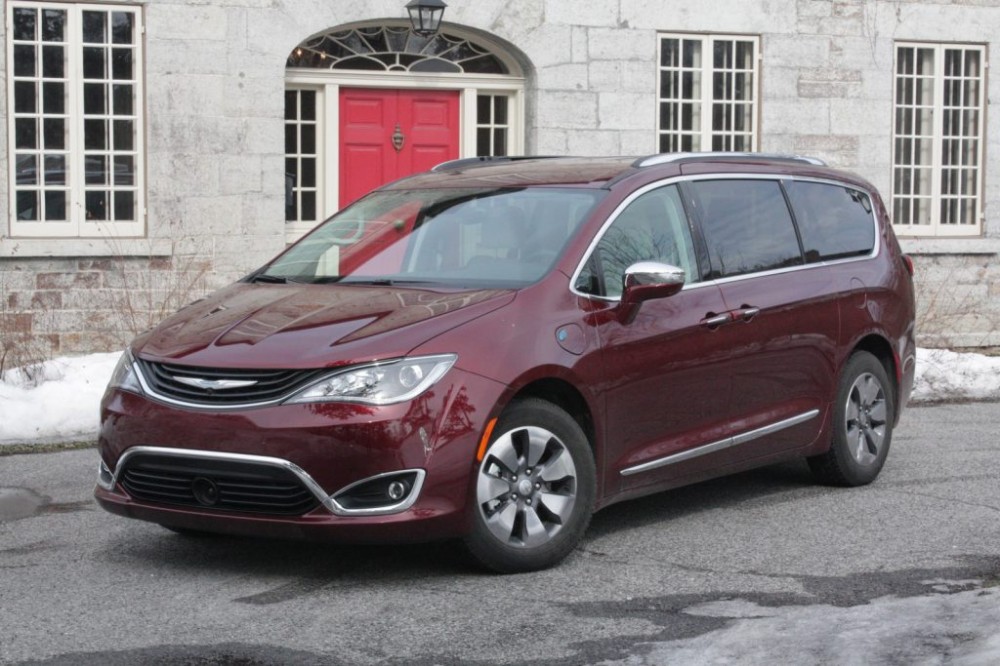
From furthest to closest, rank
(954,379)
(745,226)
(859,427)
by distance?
(954,379)
(859,427)
(745,226)

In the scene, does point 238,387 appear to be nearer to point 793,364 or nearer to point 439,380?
point 439,380

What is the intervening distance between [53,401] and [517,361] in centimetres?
522

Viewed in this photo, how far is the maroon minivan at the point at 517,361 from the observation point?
19.6 ft

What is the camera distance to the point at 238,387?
6070 mm

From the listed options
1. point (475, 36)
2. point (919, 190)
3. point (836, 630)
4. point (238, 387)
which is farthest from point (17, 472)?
point (919, 190)

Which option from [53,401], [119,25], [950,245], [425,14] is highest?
[425,14]

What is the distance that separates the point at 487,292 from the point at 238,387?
1.12 metres

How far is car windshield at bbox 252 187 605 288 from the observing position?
22.6ft

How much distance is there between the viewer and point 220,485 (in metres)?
6.09

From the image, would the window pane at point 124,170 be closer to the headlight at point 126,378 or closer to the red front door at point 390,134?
the red front door at point 390,134

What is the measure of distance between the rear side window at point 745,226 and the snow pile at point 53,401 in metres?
4.55

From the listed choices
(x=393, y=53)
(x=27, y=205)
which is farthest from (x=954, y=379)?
(x=27, y=205)

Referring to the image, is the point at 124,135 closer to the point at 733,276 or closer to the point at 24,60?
the point at 24,60

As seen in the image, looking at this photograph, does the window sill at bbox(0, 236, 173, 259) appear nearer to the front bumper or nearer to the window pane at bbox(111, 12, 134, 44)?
the window pane at bbox(111, 12, 134, 44)
